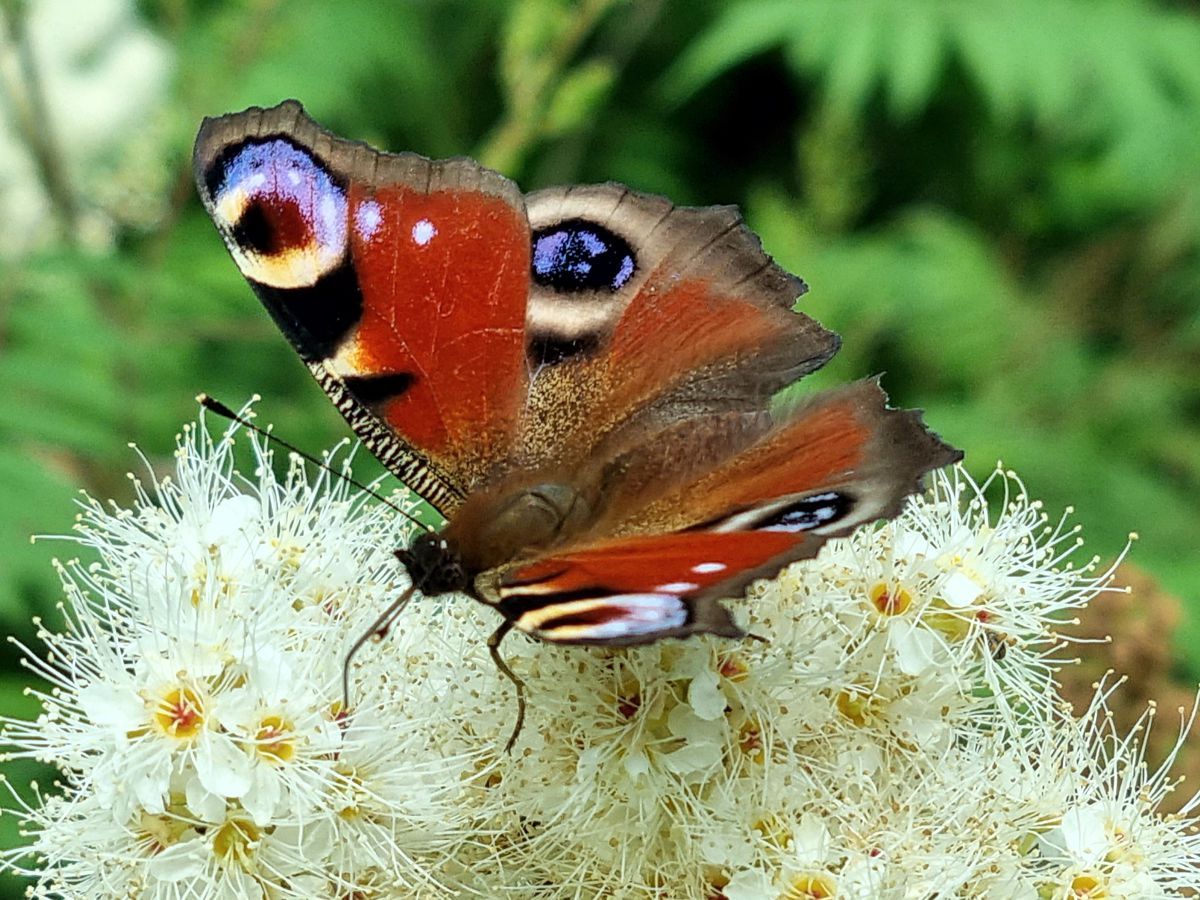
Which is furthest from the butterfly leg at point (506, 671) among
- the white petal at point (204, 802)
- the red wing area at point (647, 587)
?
the white petal at point (204, 802)

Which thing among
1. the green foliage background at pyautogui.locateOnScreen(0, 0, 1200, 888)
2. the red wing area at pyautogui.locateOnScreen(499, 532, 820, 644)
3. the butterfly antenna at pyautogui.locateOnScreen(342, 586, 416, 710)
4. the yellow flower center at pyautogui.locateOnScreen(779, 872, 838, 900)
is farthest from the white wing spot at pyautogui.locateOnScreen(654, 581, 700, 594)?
the green foliage background at pyautogui.locateOnScreen(0, 0, 1200, 888)

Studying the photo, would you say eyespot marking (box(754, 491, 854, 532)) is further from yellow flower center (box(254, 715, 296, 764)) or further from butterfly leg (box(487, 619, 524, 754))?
yellow flower center (box(254, 715, 296, 764))

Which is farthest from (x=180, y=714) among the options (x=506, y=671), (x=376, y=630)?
(x=506, y=671)

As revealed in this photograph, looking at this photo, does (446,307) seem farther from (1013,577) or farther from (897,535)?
(1013,577)

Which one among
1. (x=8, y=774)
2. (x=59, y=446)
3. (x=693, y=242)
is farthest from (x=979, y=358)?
(x=8, y=774)

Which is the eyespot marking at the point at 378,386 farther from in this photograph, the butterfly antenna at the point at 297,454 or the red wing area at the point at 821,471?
the red wing area at the point at 821,471
